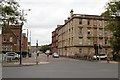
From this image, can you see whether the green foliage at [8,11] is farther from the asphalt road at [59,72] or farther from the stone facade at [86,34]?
the stone facade at [86,34]

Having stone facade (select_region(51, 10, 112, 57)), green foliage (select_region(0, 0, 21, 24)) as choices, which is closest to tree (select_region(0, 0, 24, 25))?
green foliage (select_region(0, 0, 21, 24))

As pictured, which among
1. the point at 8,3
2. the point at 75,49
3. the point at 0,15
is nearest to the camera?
the point at 0,15

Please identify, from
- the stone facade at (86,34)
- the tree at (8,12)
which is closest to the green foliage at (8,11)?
the tree at (8,12)

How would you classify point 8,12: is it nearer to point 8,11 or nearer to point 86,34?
point 8,11

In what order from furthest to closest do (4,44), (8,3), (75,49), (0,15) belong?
(4,44)
(75,49)
(8,3)
(0,15)

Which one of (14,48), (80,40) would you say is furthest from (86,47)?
(14,48)

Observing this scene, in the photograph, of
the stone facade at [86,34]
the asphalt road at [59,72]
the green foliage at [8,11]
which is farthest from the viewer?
the stone facade at [86,34]

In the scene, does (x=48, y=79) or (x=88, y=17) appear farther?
(x=88, y=17)

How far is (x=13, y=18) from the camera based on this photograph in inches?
666

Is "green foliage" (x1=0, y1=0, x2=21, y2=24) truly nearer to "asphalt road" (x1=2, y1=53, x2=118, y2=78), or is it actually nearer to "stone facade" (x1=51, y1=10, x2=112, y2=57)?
"asphalt road" (x1=2, y1=53, x2=118, y2=78)

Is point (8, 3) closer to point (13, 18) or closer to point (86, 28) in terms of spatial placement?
point (13, 18)

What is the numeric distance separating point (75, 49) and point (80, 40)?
3177 mm

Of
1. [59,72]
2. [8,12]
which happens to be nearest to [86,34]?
[59,72]

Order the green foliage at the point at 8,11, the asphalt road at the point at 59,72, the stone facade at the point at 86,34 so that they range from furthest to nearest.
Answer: the stone facade at the point at 86,34 → the asphalt road at the point at 59,72 → the green foliage at the point at 8,11
